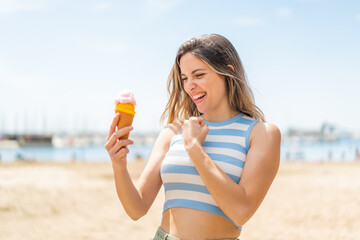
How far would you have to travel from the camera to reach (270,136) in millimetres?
2035

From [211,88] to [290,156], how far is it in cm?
2930

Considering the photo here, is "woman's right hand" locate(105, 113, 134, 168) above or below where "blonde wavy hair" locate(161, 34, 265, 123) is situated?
below

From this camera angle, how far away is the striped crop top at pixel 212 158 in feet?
6.63

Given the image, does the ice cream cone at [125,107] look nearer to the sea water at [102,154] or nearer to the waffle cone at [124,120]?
the waffle cone at [124,120]

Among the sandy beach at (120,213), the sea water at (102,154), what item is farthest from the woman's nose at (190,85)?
the sandy beach at (120,213)

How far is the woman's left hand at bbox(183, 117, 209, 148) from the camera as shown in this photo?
1.95 meters

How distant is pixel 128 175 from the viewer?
2088 mm

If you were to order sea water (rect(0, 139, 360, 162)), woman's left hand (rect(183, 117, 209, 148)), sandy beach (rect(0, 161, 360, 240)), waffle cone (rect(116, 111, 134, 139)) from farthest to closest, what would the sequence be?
1. sea water (rect(0, 139, 360, 162))
2. sandy beach (rect(0, 161, 360, 240))
3. waffle cone (rect(116, 111, 134, 139))
4. woman's left hand (rect(183, 117, 209, 148))

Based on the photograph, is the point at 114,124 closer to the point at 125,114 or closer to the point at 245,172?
the point at 125,114

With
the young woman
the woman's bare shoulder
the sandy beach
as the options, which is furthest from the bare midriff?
the sandy beach

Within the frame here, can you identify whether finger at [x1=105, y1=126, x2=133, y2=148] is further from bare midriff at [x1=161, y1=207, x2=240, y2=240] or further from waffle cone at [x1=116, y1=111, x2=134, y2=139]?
bare midriff at [x1=161, y1=207, x2=240, y2=240]

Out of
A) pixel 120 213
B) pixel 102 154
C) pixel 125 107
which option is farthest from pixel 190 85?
pixel 102 154

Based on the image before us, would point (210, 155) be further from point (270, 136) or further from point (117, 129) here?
point (117, 129)

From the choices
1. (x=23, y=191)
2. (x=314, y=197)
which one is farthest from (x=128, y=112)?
(x=23, y=191)
